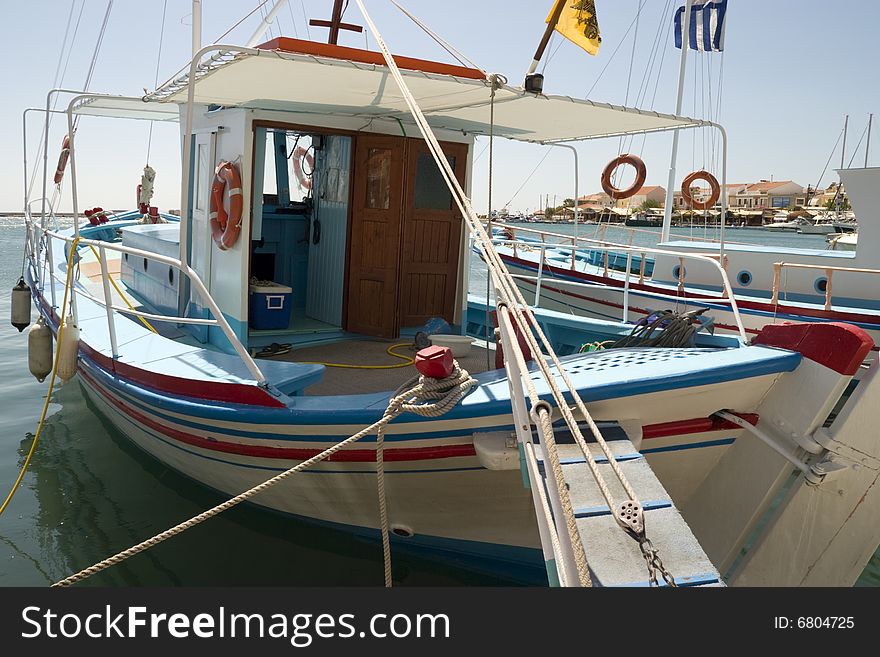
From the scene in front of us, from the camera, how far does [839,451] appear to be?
11.9 feet

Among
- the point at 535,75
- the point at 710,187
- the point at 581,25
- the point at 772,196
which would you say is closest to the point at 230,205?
the point at 535,75

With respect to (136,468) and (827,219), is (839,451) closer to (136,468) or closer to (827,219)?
(136,468)

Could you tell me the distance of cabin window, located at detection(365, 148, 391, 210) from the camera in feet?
22.2

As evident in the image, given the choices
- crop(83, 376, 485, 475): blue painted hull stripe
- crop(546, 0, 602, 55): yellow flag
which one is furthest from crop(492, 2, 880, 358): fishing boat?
crop(83, 376, 485, 475): blue painted hull stripe

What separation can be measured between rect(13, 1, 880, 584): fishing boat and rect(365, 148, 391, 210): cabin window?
0.02 metres

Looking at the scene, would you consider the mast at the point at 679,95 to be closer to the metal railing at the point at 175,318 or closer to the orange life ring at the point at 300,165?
the orange life ring at the point at 300,165

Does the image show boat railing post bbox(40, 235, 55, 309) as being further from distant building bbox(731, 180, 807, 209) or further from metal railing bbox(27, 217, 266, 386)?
distant building bbox(731, 180, 807, 209)

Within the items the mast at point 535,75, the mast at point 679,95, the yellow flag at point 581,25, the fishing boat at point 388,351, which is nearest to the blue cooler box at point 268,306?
the fishing boat at point 388,351

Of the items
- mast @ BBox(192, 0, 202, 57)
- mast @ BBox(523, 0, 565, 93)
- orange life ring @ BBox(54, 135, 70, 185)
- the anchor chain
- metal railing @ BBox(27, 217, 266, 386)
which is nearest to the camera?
the anchor chain

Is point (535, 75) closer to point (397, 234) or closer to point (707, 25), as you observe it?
point (397, 234)

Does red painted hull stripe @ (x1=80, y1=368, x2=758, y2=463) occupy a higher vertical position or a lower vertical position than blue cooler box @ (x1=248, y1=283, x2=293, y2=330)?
lower

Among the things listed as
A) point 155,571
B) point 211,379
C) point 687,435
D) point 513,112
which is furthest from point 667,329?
point 155,571

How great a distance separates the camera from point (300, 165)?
26.0 ft

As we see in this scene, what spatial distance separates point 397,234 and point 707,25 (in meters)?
11.4
